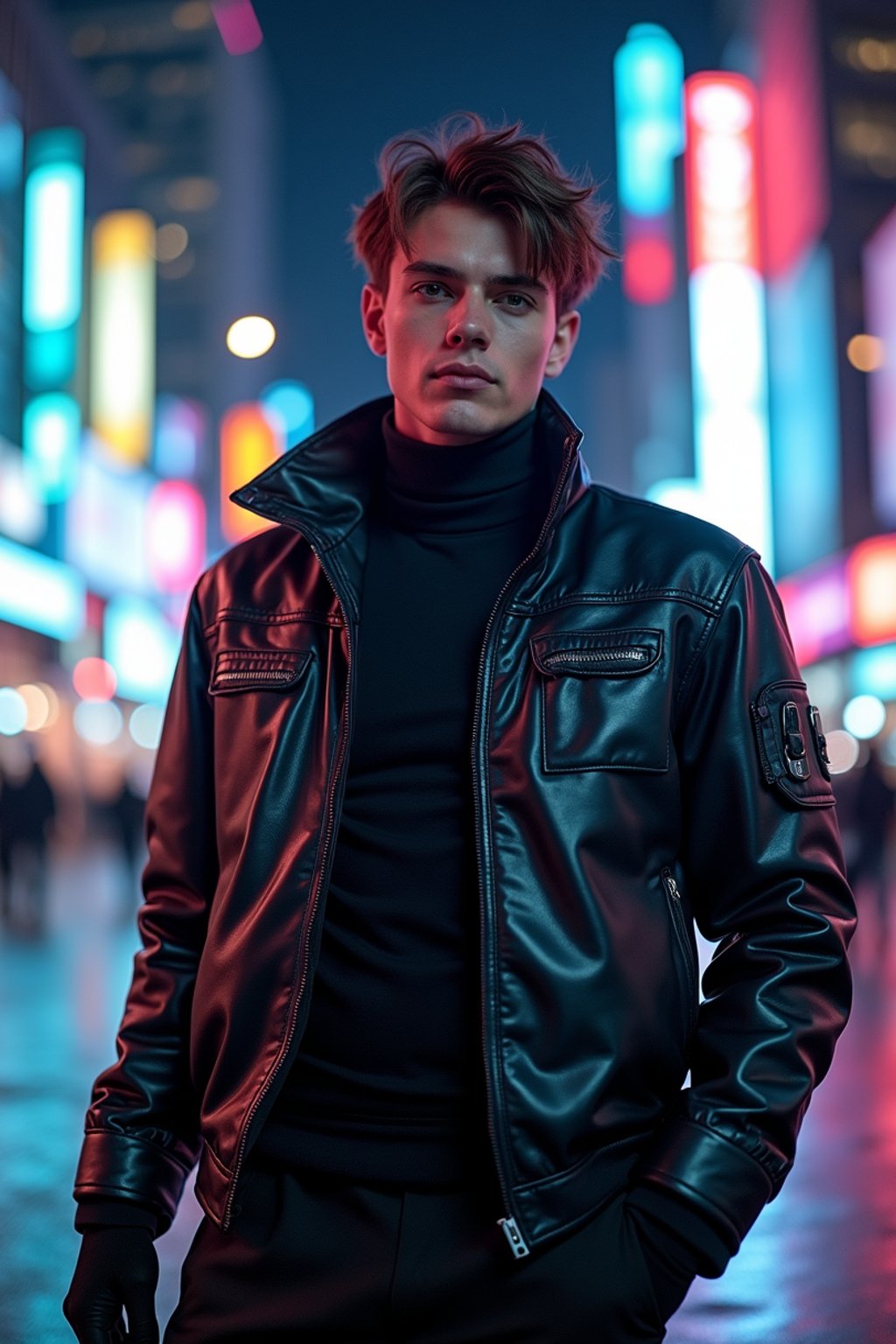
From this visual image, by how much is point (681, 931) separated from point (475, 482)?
759mm

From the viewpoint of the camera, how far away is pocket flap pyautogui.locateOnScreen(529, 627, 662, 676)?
1.92m

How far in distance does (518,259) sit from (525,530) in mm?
414

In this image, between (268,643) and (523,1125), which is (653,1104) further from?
(268,643)

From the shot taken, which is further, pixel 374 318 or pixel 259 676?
pixel 374 318

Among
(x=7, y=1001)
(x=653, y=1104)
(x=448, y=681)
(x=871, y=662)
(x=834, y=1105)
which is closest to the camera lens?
(x=653, y=1104)

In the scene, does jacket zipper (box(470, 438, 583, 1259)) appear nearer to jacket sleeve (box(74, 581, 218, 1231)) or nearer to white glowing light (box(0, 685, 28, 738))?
jacket sleeve (box(74, 581, 218, 1231))

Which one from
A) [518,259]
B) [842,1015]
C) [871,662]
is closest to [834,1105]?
[842,1015]

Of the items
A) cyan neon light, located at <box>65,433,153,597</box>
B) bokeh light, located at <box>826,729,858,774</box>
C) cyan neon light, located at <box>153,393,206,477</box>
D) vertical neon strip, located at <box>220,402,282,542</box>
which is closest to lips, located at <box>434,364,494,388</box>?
vertical neon strip, located at <box>220,402,282,542</box>

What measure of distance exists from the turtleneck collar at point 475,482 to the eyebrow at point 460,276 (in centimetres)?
20

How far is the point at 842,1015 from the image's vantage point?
1847 mm

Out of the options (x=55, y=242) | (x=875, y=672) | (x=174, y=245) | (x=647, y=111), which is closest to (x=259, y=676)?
(x=55, y=242)

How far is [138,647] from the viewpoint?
A: 1743 inches

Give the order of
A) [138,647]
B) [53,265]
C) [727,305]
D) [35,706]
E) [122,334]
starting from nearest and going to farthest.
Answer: [35,706]
[53,265]
[727,305]
[138,647]
[122,334]

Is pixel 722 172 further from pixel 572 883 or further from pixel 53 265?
pixel 572 883
